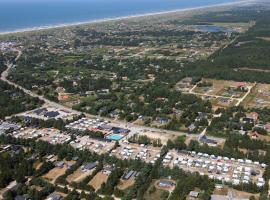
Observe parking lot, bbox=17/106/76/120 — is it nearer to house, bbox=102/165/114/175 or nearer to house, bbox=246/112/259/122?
house, bbox=102/165/114/175

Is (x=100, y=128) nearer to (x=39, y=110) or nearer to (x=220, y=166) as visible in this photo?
(x=39, y=110)

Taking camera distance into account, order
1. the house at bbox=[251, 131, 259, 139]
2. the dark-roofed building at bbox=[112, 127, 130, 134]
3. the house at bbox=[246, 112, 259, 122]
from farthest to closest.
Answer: the house at bbox=[246, 112, 259, 122]
the dark-roofed building at bbox=[112, 127, 130, 134]
the house at bbox=[251, 131, 259, 139]

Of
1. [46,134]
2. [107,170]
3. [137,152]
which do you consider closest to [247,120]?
[137,152]

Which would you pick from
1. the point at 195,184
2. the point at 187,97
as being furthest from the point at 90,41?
the point at 195,184

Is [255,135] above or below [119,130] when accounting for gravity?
below

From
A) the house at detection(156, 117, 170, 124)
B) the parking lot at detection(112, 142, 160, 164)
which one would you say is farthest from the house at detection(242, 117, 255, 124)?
the parking lot at detection(112, 142, 160, 164)

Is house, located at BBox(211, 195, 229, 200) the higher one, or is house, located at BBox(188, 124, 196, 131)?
house, located at BBox(188, 124, 196, 131)

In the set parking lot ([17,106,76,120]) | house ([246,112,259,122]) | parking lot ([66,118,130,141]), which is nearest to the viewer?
parking lot ([66,118,130,141])

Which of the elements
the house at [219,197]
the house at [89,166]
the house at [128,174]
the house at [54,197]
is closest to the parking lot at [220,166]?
the house at [219,197]

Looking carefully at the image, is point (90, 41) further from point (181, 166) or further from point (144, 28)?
point (181, 166)
